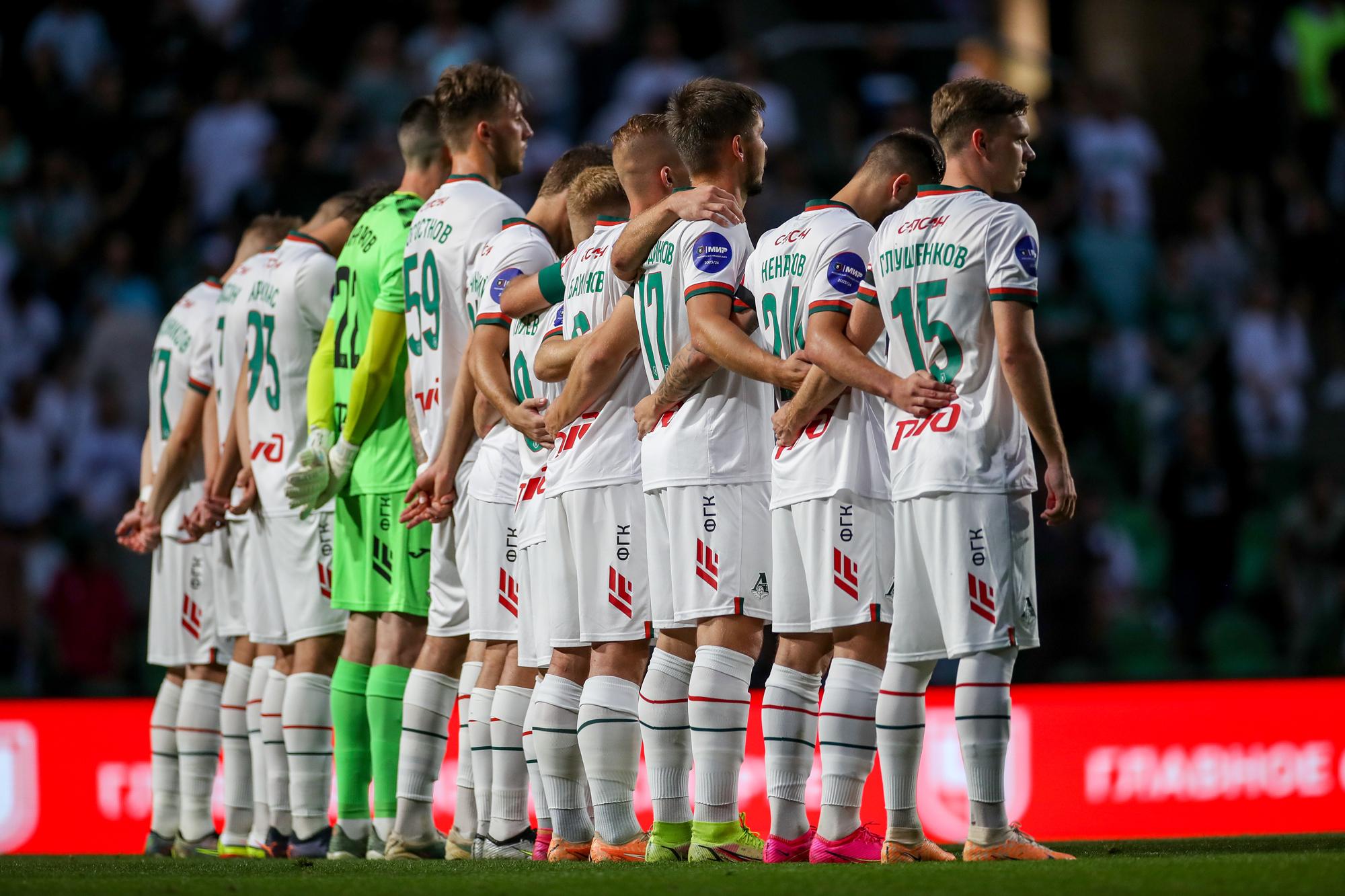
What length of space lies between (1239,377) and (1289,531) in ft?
5.59

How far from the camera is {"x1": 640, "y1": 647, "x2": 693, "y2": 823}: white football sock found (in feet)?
16.9

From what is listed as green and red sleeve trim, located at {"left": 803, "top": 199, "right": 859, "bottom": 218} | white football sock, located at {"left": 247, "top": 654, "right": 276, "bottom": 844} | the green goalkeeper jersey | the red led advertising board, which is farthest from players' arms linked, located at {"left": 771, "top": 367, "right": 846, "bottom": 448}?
the red led advertising board

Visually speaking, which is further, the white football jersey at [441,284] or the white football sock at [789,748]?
the white football jersey at [441,284]

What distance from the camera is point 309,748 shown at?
6719mm

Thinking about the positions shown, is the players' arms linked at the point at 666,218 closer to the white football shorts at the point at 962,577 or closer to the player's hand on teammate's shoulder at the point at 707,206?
the player's hand on teammate's shoulder at the point at 707,206

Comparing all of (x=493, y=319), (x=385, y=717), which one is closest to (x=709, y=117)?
(x=493, y=319)

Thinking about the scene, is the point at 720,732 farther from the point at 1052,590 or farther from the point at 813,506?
the point at 1052,590

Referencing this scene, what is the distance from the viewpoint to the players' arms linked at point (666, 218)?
17.0 ft

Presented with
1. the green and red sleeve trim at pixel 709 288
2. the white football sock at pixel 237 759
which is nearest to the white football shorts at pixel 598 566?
the green and red sleeve trim at pixel 709 288

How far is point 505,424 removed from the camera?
20.8 ft

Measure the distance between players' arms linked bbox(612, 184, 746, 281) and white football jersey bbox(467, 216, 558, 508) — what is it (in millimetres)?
849

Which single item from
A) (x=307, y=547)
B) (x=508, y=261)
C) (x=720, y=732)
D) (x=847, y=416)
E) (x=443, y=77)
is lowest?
(x=720, y=732)

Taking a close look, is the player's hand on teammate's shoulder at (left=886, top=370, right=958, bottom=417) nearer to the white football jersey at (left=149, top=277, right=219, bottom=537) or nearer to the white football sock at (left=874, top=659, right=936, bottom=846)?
the white football sock at (left=874, top=659, right=936, bottom=846)

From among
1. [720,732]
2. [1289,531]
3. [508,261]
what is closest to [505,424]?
[508,261]
